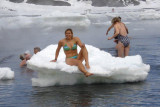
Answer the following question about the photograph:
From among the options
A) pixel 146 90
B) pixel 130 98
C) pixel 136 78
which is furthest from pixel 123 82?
pixel 130 98

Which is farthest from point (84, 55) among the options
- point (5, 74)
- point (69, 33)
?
point (5, 74)

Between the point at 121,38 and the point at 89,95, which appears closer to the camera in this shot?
the point at 89,95

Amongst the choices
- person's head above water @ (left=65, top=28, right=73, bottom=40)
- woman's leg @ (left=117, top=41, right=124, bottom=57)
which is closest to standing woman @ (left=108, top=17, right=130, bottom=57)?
→ woman's leg @ (left=117, top=41, right=124, bottom=57)

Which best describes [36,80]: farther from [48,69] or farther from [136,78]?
[136,78]

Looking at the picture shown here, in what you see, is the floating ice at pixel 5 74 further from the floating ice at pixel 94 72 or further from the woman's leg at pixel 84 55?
the woman's leg at pixel 84 55

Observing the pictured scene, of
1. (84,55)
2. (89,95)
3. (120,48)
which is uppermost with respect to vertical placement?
(120,48)

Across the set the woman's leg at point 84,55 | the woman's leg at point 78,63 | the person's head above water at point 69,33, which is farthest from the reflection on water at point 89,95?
the person's head above water at point 69,33

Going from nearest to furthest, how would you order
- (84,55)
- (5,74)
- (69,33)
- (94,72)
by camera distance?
(94,72), (84,55), (69,33), (5,74)

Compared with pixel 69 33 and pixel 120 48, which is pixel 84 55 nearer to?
pixel 69 33

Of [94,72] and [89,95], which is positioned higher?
[94,72]

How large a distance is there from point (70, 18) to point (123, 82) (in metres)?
23.1

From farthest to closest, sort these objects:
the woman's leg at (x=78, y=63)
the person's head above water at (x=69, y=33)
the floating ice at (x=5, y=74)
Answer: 1. the floating ice at (x=5, y=74)
2. the person's head above water at (x=69, y=33)
3. the woman's leg at (x=78, y=63)

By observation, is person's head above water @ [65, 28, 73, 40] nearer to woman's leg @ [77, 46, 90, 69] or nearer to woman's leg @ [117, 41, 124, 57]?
woman's leg @ [77, 46, 90, 69]

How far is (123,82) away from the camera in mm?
9273
